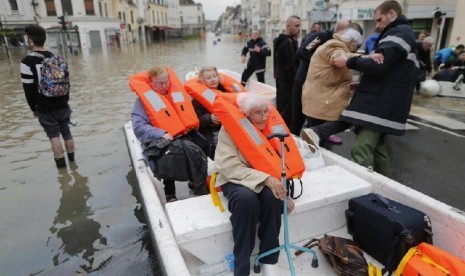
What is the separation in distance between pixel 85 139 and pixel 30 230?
11.4 ft

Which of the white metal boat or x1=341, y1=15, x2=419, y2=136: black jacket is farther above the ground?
x1=341, y1=15, x2=419, y2=136: black jacket

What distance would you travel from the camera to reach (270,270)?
2393 mm

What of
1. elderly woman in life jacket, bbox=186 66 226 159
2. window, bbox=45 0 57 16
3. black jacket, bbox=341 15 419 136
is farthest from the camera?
window, bbox=45 0 57 16

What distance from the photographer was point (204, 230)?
2.37m

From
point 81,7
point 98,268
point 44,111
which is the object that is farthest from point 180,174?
point 81,7

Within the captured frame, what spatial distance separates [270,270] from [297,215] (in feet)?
1.62

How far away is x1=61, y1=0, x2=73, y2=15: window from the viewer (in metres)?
36.4

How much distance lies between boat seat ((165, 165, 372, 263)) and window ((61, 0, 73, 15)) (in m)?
40.3

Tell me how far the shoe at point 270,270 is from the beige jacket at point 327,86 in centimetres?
190

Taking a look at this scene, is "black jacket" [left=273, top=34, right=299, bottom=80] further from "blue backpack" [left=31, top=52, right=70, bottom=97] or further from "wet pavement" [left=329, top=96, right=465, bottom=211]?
"blue backpack" [left=31, top=52, right=70, bottom=97]

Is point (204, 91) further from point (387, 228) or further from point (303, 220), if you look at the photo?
point (387, 228)

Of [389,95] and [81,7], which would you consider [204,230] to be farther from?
[81,7]

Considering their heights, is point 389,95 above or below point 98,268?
above

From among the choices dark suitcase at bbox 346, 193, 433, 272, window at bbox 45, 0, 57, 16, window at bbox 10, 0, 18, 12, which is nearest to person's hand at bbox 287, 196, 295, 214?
dark suitcase at bbox 346, 193, 433, 272
